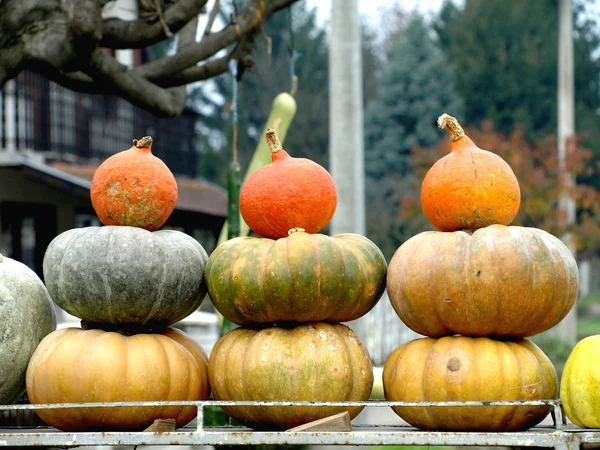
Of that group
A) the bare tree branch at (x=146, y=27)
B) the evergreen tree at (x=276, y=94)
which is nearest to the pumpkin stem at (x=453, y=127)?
the bare tree branch at (x=146, y=27)

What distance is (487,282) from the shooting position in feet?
9.08

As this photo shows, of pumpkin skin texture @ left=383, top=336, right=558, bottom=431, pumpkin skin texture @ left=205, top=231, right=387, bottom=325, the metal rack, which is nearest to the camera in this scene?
the metal rack

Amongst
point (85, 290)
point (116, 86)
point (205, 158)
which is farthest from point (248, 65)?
point (205, 158)

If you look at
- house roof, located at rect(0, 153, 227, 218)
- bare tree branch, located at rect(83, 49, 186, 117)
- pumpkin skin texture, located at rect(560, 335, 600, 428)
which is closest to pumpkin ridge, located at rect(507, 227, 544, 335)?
pumpkin skin texture, located at rect(560, 335, 600, 428)

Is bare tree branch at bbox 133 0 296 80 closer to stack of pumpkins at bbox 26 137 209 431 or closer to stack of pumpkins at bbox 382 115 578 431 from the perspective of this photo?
stack of pumpkins at bbox 26 137 209 431

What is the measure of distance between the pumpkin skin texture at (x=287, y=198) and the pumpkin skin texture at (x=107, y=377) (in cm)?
54

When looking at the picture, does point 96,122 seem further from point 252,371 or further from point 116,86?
point 252,371

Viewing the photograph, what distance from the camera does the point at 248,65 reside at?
5.06 m

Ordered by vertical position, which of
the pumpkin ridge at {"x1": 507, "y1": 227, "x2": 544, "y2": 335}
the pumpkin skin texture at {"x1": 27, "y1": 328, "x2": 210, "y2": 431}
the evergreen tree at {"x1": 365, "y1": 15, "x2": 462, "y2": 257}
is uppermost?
the evergreen tree at {"x1": 365, "y1": 15, "x2": 462, "y2": 257}

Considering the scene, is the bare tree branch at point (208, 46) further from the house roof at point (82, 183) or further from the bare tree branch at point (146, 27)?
the house roof at point (82, 183)

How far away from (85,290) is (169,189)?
452mm

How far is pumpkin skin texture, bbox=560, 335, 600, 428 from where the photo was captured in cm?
264

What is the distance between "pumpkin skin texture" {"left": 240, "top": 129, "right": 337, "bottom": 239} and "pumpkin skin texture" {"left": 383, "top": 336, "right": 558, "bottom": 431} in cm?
57

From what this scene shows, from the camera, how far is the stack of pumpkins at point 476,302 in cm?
276
